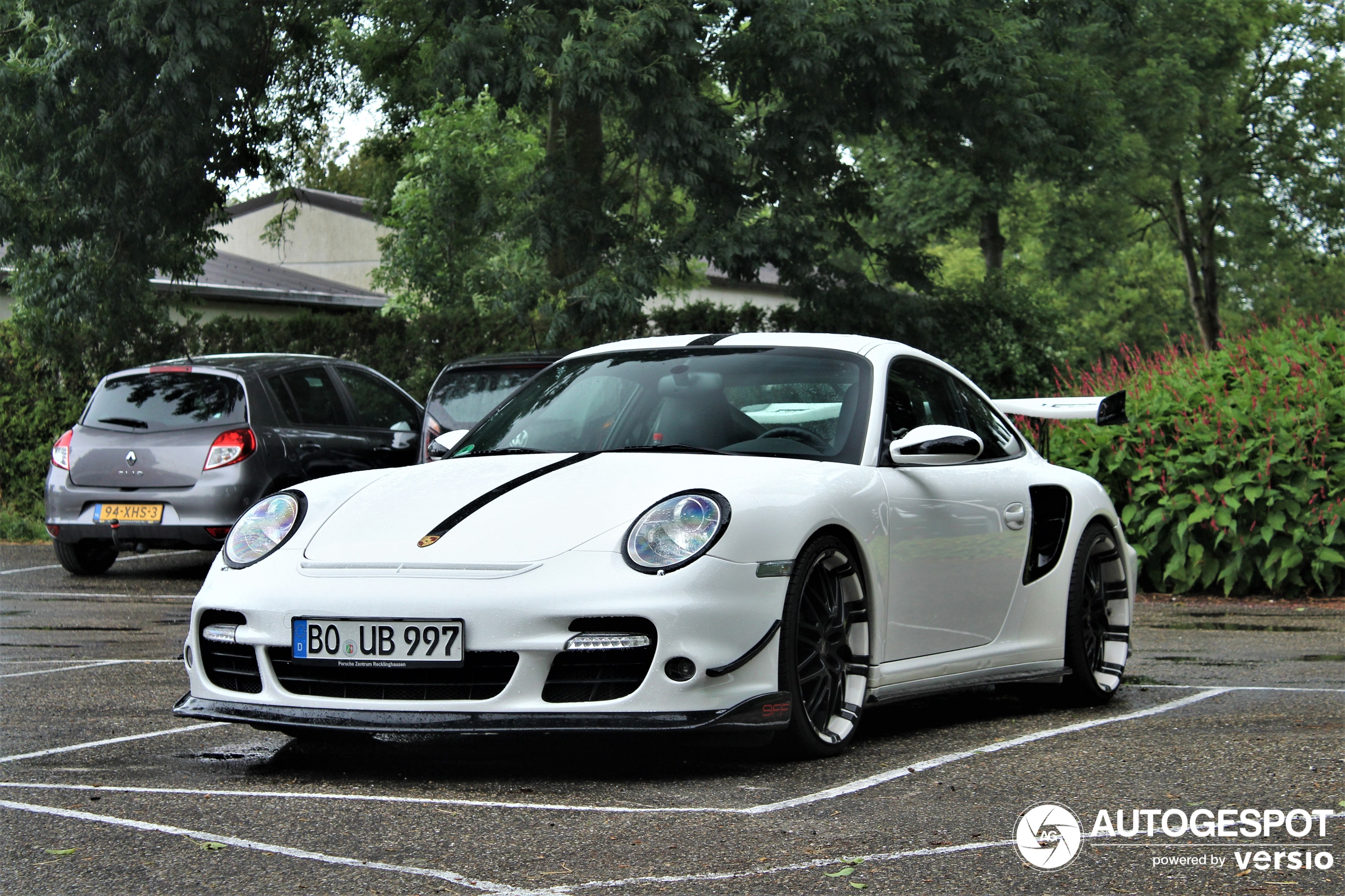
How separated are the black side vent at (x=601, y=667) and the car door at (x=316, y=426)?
27.0 ft

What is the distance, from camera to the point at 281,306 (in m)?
26.8

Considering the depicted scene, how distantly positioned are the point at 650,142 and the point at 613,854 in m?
13.1

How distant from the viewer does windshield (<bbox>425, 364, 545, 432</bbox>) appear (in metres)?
12.4

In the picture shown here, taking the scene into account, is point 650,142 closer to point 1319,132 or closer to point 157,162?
point 157,162

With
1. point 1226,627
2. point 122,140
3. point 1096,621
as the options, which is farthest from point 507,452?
point 122,140

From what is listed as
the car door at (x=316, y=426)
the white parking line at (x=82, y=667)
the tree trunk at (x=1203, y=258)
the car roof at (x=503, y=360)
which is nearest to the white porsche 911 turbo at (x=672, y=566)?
the white parking line at (x=82, y=667)

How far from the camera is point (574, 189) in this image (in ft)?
59.9

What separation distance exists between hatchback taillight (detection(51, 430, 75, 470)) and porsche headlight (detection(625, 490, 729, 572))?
29.4 feet

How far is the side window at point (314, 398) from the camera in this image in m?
13.1

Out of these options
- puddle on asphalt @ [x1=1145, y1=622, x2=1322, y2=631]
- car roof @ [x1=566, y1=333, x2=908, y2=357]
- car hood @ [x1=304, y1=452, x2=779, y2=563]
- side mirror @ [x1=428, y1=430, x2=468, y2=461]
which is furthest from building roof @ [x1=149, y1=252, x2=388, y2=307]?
car hood @ [x1=304, y1=452, x2=779, y2=563]

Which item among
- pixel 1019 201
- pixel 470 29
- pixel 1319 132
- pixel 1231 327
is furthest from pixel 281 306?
pixel 1319 132

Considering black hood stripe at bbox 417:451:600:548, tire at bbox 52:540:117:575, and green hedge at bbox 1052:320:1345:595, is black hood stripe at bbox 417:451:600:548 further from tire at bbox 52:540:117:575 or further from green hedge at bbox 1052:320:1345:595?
tire at bbox 52:540:117:575

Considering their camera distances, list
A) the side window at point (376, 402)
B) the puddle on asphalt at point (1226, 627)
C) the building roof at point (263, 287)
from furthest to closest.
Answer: the building roof at point (263, 287) → the side window at point (376, 402) → the puddle on asphalt at point (1226, 627)

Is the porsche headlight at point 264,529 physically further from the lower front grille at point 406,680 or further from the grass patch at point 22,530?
the grass patch at point 22,530
